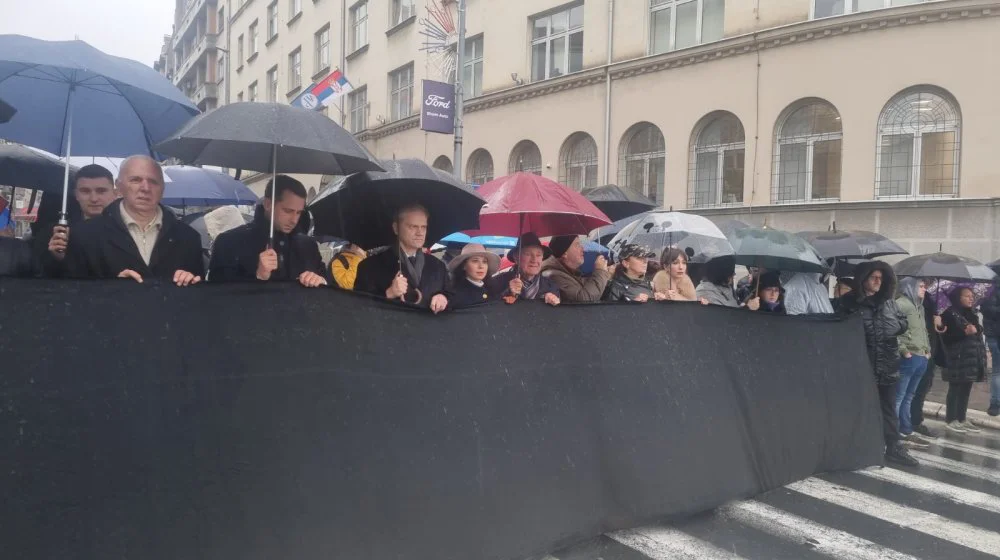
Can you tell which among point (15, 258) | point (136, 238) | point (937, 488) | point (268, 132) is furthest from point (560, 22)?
point (15, 258)

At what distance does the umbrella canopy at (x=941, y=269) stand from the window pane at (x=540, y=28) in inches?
520

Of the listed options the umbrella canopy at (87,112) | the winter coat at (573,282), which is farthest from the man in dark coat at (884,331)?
the umbrella canopy at (87,112)

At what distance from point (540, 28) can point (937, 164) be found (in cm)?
1055

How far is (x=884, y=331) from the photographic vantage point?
702 centimetres

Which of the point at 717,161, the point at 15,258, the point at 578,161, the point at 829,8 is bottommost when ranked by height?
the point at 15,258

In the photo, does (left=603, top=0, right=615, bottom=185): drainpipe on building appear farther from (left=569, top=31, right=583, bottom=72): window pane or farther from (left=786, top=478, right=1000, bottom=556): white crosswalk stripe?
(left=786, top=478, right=1000, bottom=556): white crosswalk stripe

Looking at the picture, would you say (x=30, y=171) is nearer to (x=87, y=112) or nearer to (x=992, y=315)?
(x=87, y=112)

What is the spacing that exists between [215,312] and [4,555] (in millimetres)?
1197

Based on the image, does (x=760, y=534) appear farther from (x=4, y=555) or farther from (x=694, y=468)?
(x=4, y=555)

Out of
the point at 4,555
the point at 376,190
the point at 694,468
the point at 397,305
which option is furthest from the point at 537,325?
the point at 4,555

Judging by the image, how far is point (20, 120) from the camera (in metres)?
5.27

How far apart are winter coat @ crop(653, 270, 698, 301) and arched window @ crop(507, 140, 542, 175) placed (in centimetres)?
1315

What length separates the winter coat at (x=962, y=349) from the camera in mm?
8766

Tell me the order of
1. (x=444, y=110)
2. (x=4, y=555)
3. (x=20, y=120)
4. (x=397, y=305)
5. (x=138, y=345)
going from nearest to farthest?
(x=4, y=555)
(x=138, y=345)
(x=397, y=305)
(x=20, y=120)
(x=444, y=110)
